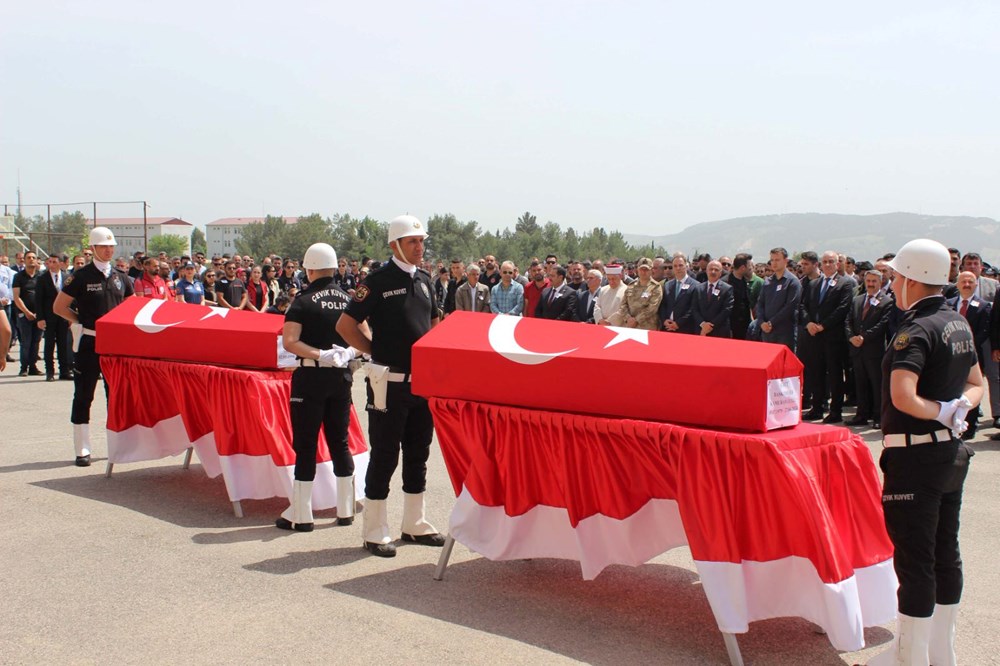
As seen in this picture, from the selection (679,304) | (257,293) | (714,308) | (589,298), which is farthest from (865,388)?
(257,293)

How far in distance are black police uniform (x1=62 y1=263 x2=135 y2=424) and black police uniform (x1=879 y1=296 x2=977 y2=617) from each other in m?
6.87

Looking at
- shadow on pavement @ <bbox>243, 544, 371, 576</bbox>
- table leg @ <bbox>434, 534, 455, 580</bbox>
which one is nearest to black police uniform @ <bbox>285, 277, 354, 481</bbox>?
shadow on pavement @ <bbox>243, 544, 371, 576</bbox>

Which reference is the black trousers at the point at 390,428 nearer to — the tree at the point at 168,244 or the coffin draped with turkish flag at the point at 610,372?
the coffin draped with turkish flag at the point at 610,372

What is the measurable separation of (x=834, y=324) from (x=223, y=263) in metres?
12.3

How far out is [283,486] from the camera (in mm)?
6664

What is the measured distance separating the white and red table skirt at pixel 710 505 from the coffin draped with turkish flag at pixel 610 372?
0.09m

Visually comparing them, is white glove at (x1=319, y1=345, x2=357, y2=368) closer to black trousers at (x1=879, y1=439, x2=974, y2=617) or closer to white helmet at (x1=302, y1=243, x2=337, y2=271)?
white helmet at (x1=302, y1=243, x2=337, y2=271)

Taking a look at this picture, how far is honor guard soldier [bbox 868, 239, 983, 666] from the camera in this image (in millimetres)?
3742

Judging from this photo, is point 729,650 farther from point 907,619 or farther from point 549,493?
point 549,493

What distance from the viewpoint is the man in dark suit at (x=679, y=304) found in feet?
40.8

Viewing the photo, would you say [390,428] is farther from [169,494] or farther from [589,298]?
[589,298]

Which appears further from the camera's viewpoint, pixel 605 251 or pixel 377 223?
pixel 605 251

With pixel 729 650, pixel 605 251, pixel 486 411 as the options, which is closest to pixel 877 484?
pixel 729 650

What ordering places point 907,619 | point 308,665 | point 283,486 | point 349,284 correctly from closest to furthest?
1. point 907,619
2. point 308,665
3. point 283,486
4. point 349,284
